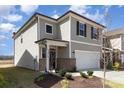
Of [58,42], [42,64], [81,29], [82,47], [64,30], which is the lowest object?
[42,64]

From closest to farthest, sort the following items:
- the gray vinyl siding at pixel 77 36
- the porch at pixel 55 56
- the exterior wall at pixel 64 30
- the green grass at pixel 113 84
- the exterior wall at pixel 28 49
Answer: the green grass at pixel 113 84, the porch at pixel 55 56, the exterior wall at pixel 28 49, the exterior wall at pixel 64 30, the gray vinyl siding at pixel 77 36

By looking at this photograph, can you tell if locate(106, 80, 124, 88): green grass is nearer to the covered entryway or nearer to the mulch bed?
the mulch bed

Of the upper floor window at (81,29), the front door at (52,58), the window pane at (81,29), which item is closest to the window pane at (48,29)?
the front door at (52,58)

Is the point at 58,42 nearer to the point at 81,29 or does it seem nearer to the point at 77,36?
Result: the point at 77,36

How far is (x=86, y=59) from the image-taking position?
2291cm

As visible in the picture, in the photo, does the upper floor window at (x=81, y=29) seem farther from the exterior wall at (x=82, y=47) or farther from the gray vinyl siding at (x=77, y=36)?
the exterior wall at (x=82, y=47)

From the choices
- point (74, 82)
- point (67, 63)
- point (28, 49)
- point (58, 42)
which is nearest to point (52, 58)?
point (67, 63)

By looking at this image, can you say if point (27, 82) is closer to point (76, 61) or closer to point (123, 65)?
point (76, 61)

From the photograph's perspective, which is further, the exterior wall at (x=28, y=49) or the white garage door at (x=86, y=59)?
the white garage door at (x=86, y=59)

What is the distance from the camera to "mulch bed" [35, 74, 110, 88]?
13047 millimetres

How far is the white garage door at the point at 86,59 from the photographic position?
69.9ft

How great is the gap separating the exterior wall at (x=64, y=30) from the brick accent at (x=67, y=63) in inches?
88.5

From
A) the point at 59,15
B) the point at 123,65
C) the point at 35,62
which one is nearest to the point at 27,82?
the point at 35,62

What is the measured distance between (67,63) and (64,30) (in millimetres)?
3700
